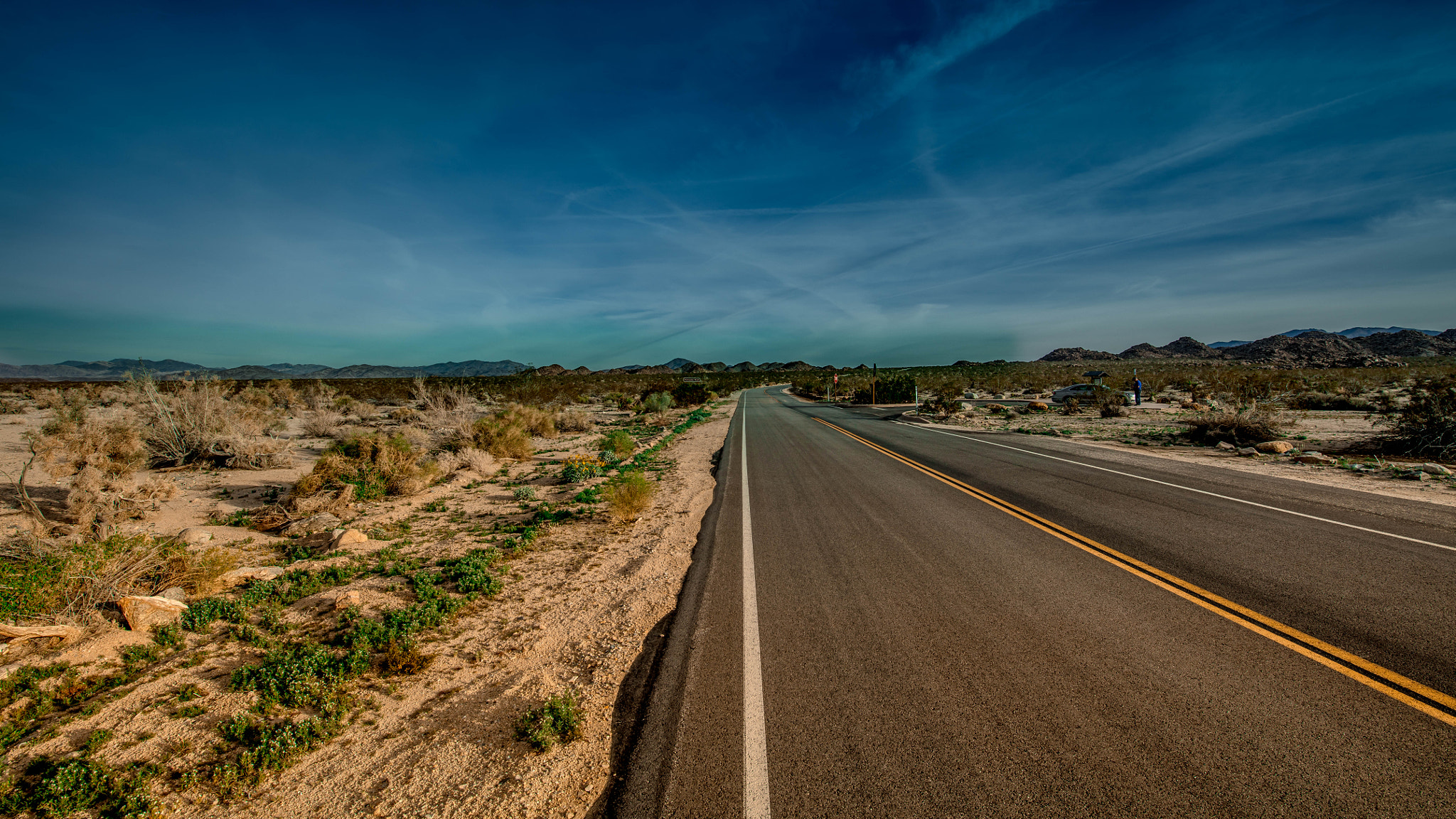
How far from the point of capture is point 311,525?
7906mm

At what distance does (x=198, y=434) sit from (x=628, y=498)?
1094 cm

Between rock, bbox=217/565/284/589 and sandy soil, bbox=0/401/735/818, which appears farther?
rock, bbox=217/565/284/589

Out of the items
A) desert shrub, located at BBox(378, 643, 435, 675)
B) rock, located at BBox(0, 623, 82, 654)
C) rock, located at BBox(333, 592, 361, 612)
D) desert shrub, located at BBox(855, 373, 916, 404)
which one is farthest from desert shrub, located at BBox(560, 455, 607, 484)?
desert shrub, located at BBox(855, 373, 916, 404)

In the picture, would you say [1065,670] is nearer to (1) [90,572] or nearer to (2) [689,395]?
(1) [90,572]

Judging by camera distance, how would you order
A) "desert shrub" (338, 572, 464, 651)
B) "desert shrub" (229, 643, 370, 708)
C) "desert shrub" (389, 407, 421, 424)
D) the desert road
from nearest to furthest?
the desert road, "desert shrub" (229, 643, 370, 708), "desert shrub" (338, 572, 464, 651), "desert shrub" (389, 407, 421, 424)

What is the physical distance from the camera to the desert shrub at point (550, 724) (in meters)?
3.21

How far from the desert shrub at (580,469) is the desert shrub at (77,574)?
6166 mm

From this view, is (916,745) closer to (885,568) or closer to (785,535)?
(885,568)

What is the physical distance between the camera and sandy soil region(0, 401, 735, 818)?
2.89 m

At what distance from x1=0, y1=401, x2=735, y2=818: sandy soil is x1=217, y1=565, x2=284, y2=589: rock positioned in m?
0.42

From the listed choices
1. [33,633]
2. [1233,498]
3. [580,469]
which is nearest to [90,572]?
[33,633]

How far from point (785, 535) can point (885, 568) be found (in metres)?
1.74

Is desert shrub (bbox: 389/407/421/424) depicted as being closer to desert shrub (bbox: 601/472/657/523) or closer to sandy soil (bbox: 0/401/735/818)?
sandy soil (bbox: 0/401/735/818)

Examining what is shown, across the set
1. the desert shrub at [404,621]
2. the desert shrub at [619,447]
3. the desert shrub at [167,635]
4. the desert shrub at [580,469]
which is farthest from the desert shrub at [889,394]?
the desert shrub at [167,635]
